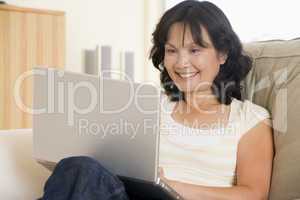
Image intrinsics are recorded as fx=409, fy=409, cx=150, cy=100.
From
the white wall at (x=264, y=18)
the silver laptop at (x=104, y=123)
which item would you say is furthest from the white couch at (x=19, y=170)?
the white wall at (x=264, y=18)

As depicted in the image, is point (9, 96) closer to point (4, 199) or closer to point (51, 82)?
point (4, 199)

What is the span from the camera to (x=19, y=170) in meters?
1.30

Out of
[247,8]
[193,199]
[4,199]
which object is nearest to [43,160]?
[4,199]

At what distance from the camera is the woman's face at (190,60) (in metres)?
1.24

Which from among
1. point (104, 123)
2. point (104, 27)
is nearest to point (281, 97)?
point (104, 123)

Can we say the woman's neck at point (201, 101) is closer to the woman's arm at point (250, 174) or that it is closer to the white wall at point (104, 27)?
the woman's arm at point (250, 174)

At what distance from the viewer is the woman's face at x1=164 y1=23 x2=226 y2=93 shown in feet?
4.08

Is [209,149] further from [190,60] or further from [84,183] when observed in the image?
[84,183]

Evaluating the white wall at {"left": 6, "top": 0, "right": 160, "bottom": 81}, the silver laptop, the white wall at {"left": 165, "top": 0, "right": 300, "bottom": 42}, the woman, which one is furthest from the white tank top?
the white wall at {"left": 6, "top": 0, "right": 160, "bottom": 81}

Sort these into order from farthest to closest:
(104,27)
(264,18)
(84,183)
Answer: (104,27) → (264,18) → (84,183)

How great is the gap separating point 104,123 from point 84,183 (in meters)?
0.14

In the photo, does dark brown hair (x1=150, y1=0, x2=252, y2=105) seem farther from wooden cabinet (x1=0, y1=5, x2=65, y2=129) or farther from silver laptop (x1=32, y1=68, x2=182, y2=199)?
wooden cabinet (x1=0, y1=5, x2=65, y2=129)

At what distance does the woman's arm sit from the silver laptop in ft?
0.47

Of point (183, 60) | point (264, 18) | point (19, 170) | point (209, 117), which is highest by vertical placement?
point (264, 18)
